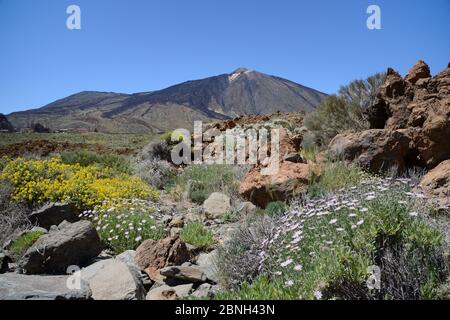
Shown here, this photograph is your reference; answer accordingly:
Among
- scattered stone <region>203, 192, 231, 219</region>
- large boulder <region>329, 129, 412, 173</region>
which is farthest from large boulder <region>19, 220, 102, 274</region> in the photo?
large boulder <region>329, 129, 412, 173</region>

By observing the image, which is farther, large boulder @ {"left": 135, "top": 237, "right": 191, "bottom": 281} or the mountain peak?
the mountain peak

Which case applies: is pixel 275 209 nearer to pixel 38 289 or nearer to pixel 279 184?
pixel 279 184

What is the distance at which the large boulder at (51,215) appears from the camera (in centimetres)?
646

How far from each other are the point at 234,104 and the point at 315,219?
141m

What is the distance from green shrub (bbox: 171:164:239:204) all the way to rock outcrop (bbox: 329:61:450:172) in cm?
234

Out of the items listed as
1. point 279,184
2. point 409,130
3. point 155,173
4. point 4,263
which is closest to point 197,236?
point 279,184

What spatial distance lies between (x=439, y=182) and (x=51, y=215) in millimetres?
6005

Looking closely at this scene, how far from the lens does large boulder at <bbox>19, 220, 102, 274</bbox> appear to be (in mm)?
4652

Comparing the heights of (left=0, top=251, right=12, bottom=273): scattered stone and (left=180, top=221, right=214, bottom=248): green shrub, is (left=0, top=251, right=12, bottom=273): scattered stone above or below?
below

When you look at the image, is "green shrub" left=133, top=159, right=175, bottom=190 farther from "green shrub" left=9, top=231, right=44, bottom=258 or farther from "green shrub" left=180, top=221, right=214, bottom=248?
"green shrub" left=9, top=231, right=44, bottom=258

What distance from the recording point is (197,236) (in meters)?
5.53

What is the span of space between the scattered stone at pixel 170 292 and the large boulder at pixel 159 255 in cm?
54

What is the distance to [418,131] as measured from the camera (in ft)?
23.7
